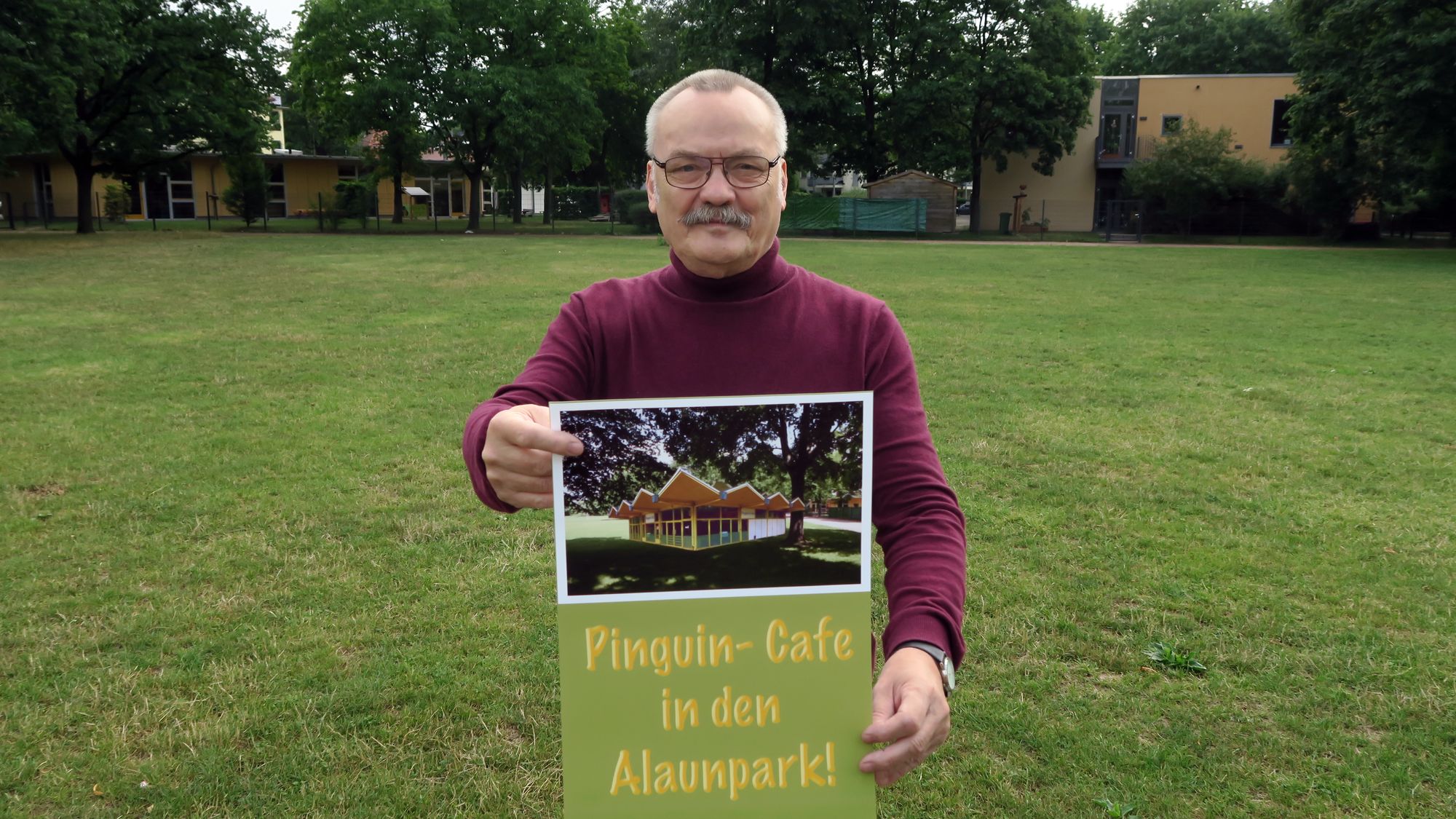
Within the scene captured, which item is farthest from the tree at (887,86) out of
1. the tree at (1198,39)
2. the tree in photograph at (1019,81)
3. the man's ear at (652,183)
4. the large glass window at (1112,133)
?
the man's ear at (652,183)

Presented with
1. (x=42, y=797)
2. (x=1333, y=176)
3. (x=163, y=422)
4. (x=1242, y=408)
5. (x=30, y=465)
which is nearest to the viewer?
(x=42, y=797)

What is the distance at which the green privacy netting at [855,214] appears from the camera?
42.3 metres

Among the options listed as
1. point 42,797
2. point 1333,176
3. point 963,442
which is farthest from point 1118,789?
point 1333,176

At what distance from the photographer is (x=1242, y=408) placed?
29.6 ft

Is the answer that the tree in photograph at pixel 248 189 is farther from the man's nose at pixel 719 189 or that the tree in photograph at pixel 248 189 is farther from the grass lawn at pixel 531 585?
the man's nose at pixel 719 189

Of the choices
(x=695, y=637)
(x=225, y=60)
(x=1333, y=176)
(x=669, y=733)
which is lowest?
(x=669, y=733)

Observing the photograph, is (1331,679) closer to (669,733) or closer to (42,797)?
(669,733)

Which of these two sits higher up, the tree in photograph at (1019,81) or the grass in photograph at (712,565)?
the tree in photograph at (1019,81)

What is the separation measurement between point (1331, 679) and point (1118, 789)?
4.39ft

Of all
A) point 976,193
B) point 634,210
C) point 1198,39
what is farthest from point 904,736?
point 1198,39

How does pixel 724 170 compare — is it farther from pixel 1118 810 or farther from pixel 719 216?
pixel 1118 810

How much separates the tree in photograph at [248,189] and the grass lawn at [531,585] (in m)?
30.7

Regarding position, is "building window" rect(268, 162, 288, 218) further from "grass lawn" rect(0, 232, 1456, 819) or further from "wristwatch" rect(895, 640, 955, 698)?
"wristwatch" rect(895, 640, 955, 698)

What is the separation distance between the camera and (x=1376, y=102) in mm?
27656
